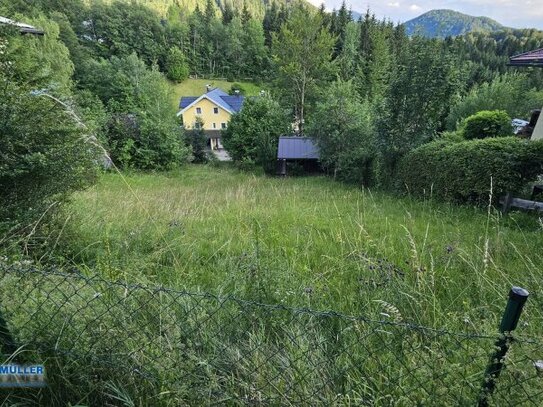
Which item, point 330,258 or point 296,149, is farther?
point 296,149

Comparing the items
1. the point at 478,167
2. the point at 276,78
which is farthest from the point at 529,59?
the point at 276,78

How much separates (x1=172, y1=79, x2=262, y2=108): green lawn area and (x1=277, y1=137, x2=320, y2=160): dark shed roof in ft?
129

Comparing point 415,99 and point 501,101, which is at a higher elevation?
point 415,99

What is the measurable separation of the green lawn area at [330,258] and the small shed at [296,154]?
16637 mm

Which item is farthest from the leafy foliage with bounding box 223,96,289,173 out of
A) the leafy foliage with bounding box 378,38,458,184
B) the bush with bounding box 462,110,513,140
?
the leafy foliage with bounding box 378,38,458,184

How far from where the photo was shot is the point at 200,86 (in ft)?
198

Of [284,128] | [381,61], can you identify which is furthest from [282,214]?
[381,61]

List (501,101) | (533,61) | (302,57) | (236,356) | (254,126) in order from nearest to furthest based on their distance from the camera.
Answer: (236,356) < (533,61) < (501,101) < (254,126) < (302,57)

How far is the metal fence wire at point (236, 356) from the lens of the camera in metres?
1.41

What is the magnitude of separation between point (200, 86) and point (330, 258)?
63.9 metres

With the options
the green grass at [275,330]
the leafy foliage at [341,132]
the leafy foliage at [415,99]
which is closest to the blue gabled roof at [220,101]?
the leafy foliage at [341,132]

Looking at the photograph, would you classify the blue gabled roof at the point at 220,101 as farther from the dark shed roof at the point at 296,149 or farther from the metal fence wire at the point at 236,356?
the metal fence wire at the point at 236,356

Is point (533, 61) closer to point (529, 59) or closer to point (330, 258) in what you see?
point (529, 59)

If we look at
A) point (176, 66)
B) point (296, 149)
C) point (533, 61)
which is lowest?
point (296, 149)
